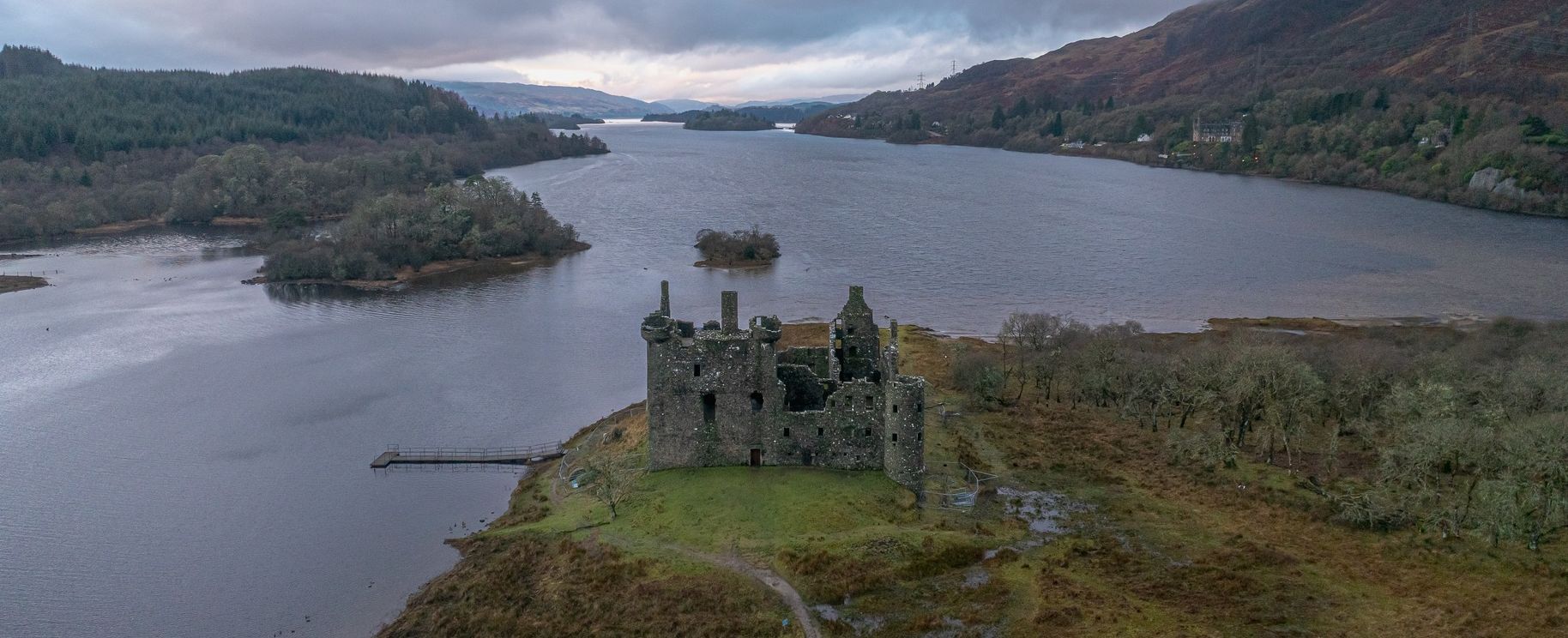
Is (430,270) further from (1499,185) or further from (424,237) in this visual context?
(1499,185)

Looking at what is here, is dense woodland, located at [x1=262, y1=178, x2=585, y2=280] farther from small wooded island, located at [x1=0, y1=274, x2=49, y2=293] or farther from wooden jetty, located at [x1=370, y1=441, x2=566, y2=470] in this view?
wooden jetty, located at [x1=370, y1=441, x2=566, y2=470]

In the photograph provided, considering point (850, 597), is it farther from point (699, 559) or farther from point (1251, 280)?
point (1251, 280)

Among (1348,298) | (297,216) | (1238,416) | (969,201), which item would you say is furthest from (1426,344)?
(297,216)

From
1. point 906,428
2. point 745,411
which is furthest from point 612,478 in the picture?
point 906,428

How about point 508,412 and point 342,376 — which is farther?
point 342,376

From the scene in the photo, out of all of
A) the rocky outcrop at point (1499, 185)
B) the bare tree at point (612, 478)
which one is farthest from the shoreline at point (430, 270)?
the rocky outcrop at point (1499, 185)

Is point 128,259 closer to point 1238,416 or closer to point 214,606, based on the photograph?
point 214,606

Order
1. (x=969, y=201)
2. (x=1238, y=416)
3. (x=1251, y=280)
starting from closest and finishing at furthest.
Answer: (x=1238, y=416) → (x=1251, y=280) → (x=969, y=201)

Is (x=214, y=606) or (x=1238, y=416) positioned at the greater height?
(x=1238, y=416)

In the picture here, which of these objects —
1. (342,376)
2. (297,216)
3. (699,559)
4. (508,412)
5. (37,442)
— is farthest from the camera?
(297,216)
